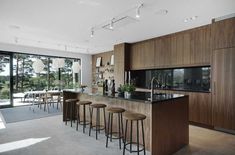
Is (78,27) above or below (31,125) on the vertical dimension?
above

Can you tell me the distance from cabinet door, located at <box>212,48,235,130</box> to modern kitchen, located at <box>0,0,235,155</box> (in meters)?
0.02

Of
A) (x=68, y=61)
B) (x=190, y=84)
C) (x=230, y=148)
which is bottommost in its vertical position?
(x=230, y=148)

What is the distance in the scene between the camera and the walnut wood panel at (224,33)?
3.65 metres

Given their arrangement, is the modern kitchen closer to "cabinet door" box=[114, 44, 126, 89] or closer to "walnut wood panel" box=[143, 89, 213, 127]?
"walnut wood panel" box=[143, 89, 213, 127]

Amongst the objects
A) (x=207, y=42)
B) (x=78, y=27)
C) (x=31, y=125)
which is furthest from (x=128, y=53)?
(x=31, y=125)

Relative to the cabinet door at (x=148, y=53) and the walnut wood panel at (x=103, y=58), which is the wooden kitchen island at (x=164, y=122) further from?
the walnut wood panel at (x=103, y=58)

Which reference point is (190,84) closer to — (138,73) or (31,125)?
(138,73)

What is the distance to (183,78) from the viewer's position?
521 cm

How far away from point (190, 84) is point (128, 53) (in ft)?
9.22

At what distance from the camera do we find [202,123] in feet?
13.9

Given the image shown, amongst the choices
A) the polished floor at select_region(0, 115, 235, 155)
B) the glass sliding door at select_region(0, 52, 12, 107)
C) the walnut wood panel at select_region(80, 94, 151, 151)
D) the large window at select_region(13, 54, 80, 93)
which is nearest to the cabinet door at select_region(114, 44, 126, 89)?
the walnut wood panel at select_region(80, 94, 151, 151)

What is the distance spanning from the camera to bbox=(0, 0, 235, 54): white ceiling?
3.06 meters

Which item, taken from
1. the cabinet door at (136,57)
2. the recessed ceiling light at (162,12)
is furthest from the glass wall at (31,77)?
the recessed ceiling light at (162,12)

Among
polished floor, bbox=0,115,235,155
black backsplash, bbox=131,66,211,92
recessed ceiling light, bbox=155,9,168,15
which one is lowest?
polished floor, bbox=0,115,235,155
